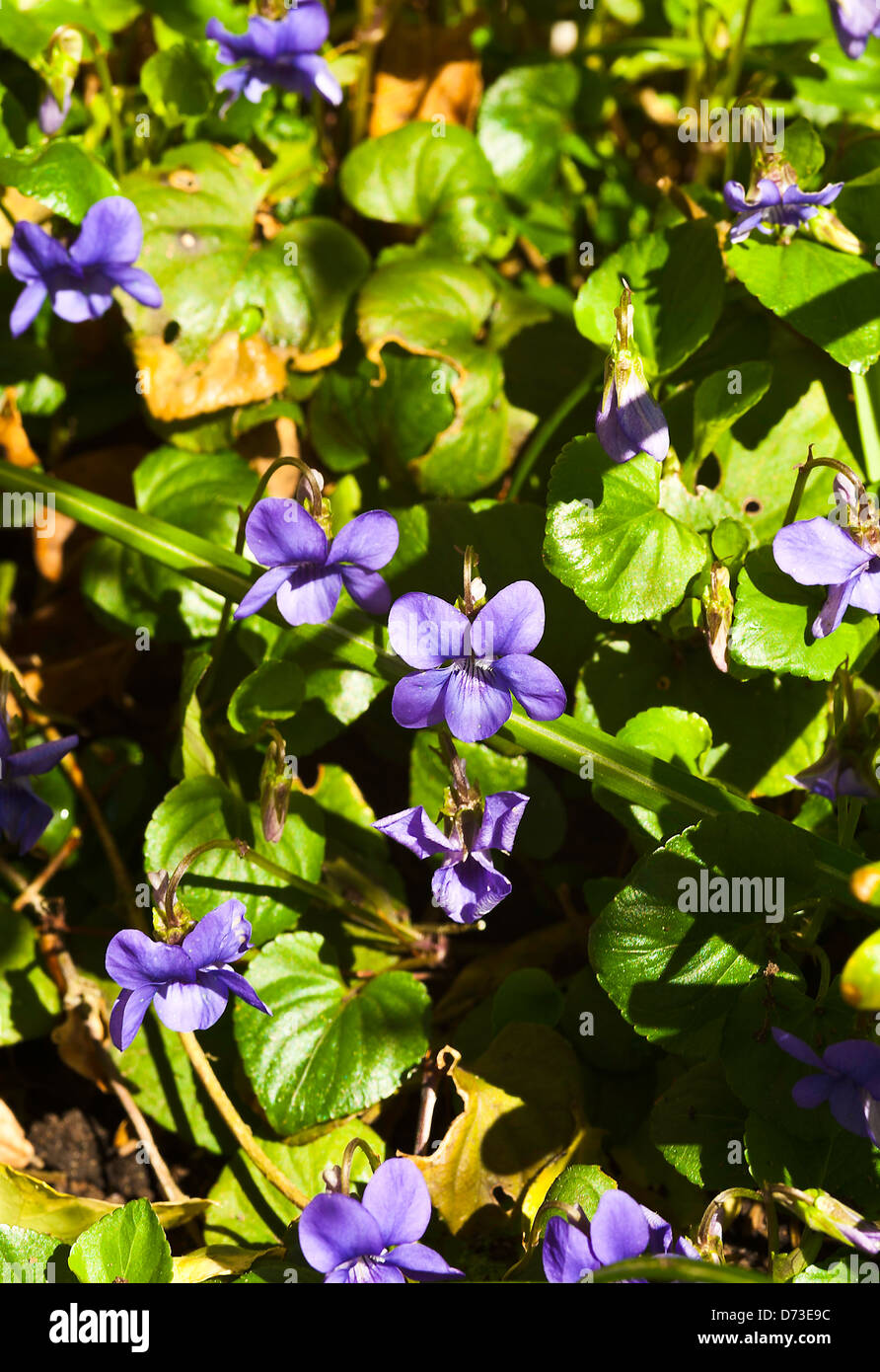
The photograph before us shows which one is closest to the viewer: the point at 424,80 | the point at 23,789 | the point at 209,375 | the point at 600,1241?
the point at 600,1241

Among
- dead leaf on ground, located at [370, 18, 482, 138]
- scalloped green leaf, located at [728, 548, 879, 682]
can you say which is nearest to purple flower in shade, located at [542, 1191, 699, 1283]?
scalloped green leaf, located at [728, 548, 879, 682]

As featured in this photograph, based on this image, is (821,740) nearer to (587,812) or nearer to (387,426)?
(587,812)

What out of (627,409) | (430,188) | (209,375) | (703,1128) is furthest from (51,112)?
(703,1128)

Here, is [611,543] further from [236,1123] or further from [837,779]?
[236,1123]

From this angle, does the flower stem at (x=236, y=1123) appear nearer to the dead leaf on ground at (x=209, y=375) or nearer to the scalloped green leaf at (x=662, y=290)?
the dead leaf on ground at (x=209, y=375)

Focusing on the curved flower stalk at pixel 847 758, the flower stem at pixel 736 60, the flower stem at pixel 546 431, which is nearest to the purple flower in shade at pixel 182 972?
the curved flower stalk at pixel 847 758

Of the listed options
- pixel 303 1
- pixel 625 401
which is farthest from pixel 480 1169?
pixel 303 1
